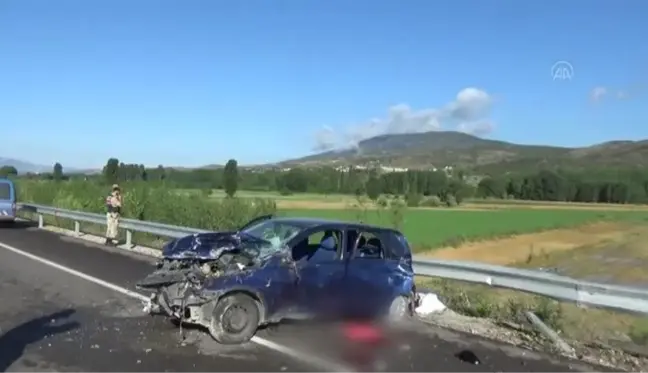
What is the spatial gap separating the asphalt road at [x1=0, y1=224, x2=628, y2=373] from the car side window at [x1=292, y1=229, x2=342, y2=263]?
0.91 metres

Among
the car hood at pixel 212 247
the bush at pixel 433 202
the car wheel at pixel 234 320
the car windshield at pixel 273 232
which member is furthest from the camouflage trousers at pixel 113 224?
the bush at pixel 433 202

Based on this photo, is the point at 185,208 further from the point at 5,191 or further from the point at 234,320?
the point at 234,320

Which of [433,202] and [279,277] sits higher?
[279,277]

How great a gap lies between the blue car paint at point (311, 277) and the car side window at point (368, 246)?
5 centimetres

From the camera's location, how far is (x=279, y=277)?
8.73m

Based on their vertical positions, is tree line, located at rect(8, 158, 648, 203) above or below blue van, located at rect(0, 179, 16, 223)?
above

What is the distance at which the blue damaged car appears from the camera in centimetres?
845

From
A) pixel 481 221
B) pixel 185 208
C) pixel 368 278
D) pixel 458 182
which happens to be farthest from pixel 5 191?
pixel 458 182

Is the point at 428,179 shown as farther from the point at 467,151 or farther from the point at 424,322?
the point at 467,151

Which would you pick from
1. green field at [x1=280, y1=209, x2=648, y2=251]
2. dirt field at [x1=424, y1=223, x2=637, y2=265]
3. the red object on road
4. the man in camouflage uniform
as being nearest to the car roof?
the red object on road

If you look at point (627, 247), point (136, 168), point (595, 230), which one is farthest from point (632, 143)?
point (136, 168)

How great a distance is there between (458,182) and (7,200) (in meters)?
73.5

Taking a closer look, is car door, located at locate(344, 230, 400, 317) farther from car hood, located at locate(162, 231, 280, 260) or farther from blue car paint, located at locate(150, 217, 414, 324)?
car hood, located at locate(162, 231, 280, 260)

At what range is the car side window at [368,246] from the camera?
31.6ft
